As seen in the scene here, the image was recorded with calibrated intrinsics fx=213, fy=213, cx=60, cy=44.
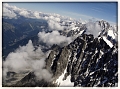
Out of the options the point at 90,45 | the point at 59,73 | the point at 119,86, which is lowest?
the point at 59,73

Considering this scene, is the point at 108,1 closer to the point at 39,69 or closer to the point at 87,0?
the point at 87,0

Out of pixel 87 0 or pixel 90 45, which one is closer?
pixel 87 0

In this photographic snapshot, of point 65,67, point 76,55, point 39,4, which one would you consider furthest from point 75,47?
point 39,4

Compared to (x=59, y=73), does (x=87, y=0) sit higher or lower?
higher

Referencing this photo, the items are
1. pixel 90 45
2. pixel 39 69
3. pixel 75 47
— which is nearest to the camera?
pixel 39 69

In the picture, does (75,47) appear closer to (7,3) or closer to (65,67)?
(65,67)

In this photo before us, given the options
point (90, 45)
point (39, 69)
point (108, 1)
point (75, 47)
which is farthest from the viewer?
point (75, 47)

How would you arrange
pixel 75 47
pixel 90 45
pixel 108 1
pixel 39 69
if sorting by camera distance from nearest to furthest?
pixel 108 1 < pixel 39 69 < pixel 90 45 < pixel 75 47

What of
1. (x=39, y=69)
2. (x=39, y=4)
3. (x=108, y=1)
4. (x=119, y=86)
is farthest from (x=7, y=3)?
(x=39, y=69)

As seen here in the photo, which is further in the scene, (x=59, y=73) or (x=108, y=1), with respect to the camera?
(x=59, y=73)
